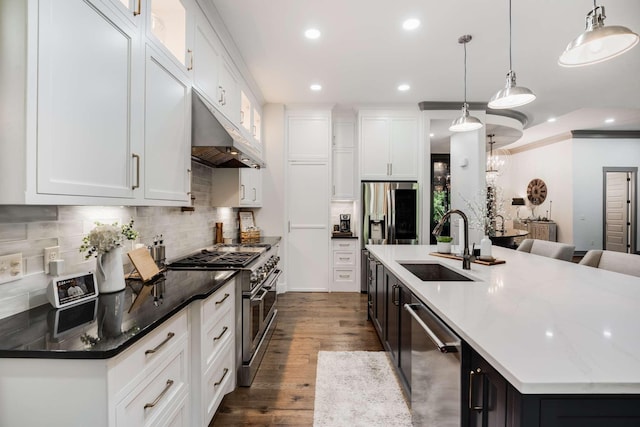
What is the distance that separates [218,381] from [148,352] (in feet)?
2.67

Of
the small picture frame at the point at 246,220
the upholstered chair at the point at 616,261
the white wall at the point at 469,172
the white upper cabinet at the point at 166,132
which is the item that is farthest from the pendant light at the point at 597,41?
the small picture frame at the point at 246,220

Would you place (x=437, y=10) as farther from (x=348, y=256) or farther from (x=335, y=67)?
(x=348, y=256)

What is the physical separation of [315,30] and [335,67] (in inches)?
29.0

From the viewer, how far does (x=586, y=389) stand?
72 cm

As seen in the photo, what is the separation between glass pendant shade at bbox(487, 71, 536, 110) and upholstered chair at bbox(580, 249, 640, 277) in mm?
1361

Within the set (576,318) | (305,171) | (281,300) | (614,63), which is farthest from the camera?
→ (305,171)

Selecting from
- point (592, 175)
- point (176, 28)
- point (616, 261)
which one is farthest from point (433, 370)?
point (592, 175)

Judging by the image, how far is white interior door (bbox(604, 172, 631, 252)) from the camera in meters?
7.07

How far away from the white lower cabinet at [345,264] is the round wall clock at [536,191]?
21.6 feet

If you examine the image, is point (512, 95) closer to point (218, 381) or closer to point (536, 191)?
point (218, 381)

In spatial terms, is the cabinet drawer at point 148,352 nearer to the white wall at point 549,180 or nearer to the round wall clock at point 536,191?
the white wall at point 549,180

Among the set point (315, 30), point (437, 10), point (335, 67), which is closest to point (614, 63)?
point (437, 10)

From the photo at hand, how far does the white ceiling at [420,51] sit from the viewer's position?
7.89 ft

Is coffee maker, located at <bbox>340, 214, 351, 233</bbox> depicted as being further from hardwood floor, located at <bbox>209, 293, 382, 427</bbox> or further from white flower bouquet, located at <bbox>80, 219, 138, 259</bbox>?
white flower bouquet, located at <bbox>80, 219, 138, 259</bbox>
